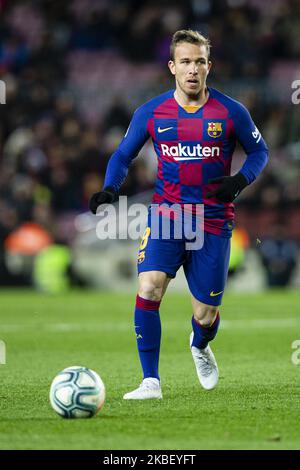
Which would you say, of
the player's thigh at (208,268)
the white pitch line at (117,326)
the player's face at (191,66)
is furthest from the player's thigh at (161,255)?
the white pitch line at (117,326)

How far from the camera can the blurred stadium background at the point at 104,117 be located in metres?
18.2

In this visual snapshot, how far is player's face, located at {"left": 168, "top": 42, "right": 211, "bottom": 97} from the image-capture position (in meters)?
7.20

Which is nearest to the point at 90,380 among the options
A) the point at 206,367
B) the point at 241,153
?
the point at 206,367

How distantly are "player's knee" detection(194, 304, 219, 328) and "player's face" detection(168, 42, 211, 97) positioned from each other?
1407 millimetres

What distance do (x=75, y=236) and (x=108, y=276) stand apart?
0.98 meters

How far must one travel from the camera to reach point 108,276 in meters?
18.2

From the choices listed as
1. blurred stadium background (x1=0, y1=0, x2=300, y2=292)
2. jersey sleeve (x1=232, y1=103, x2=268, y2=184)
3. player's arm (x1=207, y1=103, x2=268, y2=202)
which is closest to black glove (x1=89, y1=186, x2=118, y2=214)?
player's arm (x1=207, y1=103, x2=268, y2=202)

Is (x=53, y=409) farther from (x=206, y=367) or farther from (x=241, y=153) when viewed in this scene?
(x=241, y=153)

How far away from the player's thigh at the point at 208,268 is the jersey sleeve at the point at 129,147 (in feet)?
2.23

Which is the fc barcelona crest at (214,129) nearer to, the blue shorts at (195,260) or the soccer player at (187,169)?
the soccer player at (187,169)

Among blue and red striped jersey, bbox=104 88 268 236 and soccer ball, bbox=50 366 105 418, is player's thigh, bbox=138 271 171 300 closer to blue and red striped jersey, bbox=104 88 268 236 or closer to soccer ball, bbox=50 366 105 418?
blue and red striped jersey, bbox=104 88 268 236

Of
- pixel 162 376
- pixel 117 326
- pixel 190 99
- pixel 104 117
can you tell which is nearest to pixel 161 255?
pixel 190 99

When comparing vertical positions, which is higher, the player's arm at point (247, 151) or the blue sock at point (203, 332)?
the player's arm at point (247, 151)

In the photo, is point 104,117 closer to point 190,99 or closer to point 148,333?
point 190,99
